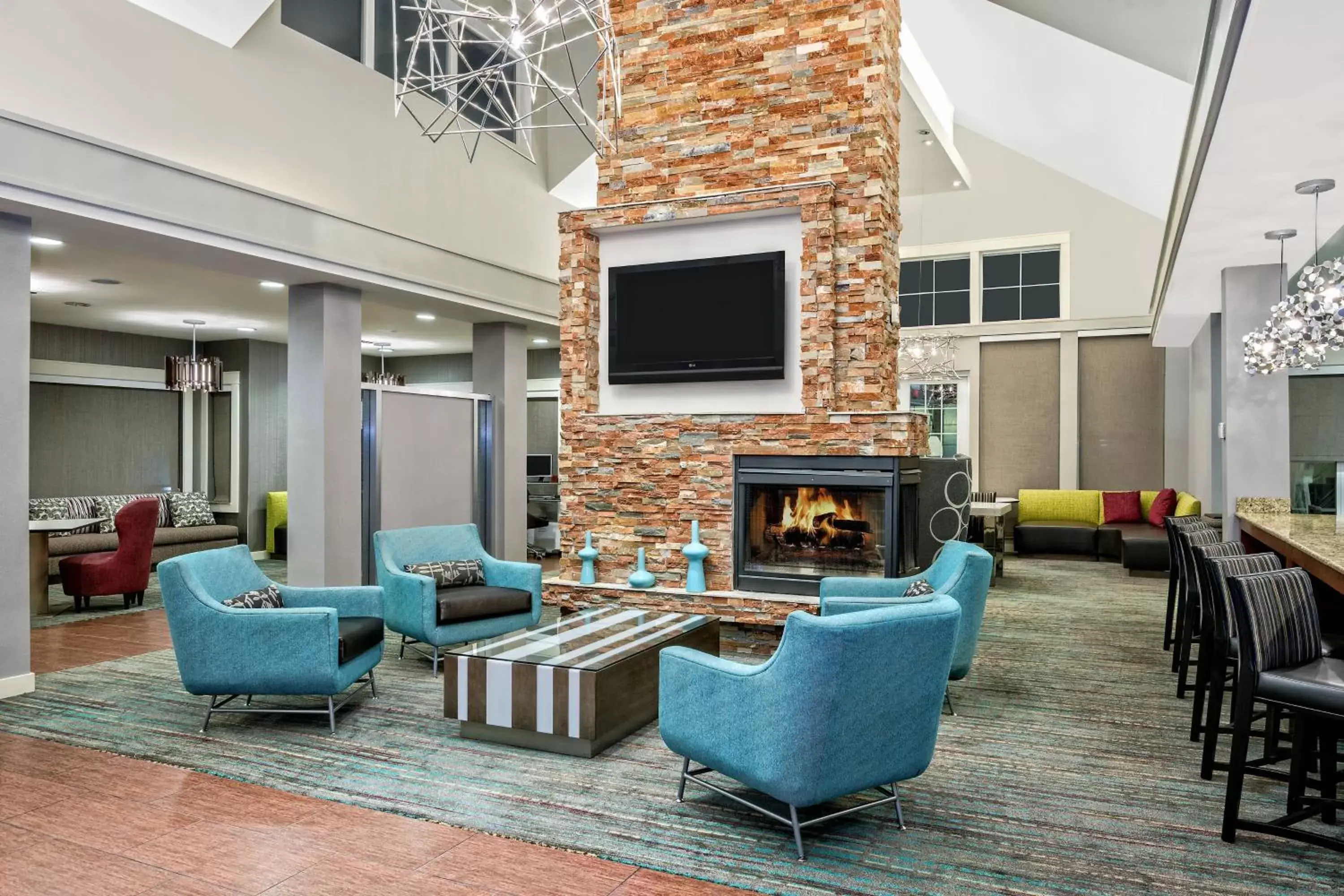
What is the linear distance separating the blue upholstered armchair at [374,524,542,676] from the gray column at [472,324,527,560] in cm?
275

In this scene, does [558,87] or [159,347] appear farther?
[159,347]

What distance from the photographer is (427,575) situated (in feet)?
17.8

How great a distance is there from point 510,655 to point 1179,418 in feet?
32.4

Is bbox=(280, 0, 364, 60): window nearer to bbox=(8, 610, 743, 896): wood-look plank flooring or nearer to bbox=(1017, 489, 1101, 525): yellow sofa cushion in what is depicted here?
bbox=(8, 610, 743, 896): wood-look plank flooring

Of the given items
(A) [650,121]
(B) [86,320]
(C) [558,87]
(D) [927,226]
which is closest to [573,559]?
(A) [650,121]

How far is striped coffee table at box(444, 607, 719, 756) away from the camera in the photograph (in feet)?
12.1

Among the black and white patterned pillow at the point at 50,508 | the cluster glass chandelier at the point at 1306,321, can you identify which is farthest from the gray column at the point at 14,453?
the cluster glass chandelier at the point at 1306,321

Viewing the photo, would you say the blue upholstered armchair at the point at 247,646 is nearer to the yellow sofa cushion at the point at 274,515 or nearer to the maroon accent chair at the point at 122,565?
the maroon accent chair at the point at 122,565

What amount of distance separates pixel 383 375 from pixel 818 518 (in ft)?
21.1

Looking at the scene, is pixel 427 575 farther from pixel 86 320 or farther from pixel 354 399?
pixel 86 320

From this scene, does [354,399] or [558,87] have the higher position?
[558,87]

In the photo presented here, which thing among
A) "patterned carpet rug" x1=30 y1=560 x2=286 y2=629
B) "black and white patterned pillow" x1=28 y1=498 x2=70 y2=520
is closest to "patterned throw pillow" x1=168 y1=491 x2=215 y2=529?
"black and white patterned pillow" x1=28 y1=498 x2=70 y2=520

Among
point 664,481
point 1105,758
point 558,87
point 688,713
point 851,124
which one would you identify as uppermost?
point 851,124

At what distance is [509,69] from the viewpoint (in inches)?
337
